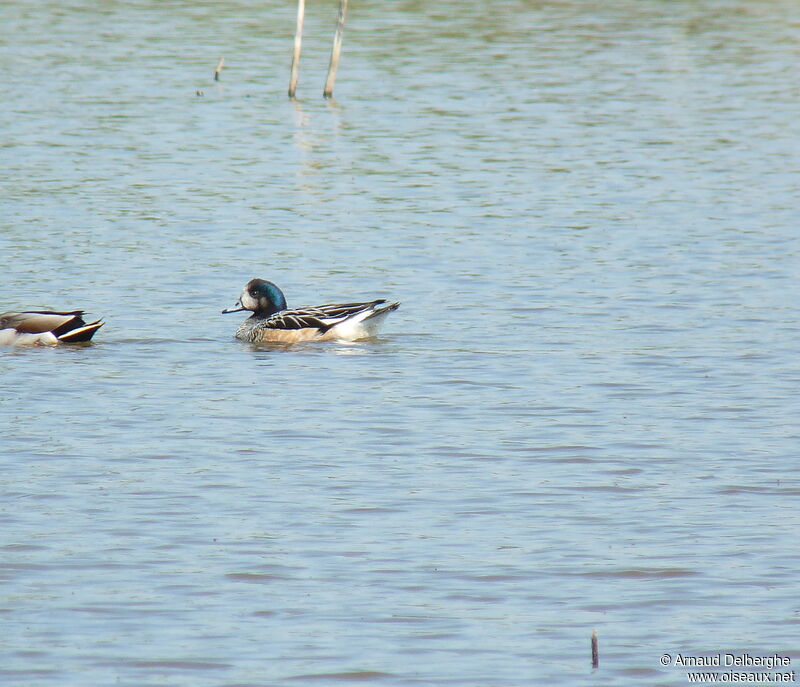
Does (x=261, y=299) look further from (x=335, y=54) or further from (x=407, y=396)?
(x=335, y=54)

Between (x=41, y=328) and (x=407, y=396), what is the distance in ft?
11.4

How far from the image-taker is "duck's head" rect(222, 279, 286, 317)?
1485 cm

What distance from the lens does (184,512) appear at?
9.02m

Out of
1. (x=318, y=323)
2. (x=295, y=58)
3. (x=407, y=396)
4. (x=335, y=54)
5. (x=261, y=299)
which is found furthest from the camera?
(x=295, y=58)

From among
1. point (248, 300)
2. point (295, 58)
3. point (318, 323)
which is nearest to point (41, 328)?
point (248, 300)

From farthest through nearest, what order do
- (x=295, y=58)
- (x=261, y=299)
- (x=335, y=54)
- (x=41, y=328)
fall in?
(x=295, y=58) → (x=335, y=54) → (x=261, y=299) → (x=41, y=328)

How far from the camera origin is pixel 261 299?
1488 centimetres

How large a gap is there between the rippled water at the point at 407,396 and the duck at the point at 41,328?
0.78 ft

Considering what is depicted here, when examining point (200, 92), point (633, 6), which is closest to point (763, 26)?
point (633, 6)

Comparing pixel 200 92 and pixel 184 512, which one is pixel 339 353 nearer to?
pixel 184 512

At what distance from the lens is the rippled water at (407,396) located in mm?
7430

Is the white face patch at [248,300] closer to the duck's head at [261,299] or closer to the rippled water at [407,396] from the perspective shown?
the duck's head at [261,299]

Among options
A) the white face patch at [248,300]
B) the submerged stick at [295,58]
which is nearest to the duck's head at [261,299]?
the white face patch at [248,300]

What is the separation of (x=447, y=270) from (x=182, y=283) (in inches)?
109
